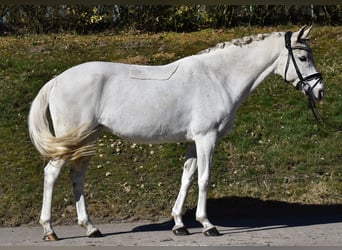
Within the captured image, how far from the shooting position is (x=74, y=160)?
8.23 meters

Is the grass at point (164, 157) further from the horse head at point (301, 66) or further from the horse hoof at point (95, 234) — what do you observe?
the horse head at point (301, 66)

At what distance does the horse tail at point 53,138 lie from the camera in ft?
26.3

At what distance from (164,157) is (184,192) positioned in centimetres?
238

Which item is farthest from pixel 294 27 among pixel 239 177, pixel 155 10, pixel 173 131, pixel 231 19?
pixel 173 131

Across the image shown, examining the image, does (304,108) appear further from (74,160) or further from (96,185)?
(74,160)

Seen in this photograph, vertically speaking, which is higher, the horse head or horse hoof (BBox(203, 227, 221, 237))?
the horse head

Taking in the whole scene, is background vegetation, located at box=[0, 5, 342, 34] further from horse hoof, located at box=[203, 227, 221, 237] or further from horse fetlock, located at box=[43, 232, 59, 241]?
horse fetlock, located at box=[43, 232, 59, 241]

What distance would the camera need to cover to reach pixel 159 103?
8258 mm

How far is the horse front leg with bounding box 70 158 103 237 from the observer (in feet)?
27.3

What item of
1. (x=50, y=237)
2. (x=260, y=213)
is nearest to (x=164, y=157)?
(x=260, y=213)

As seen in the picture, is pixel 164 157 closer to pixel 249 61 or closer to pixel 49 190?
pixel 249 61

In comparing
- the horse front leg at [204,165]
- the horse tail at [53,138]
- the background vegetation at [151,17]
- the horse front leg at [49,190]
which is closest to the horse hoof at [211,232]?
the horse front leg at [204,165]

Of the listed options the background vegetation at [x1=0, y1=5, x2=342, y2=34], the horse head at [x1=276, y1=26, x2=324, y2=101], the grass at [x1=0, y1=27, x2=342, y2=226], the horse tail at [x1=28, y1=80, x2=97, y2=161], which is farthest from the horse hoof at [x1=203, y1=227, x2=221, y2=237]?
the background vegetation at [x1=0, y1=5, x2=342, y2=34]

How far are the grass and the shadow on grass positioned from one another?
13cm
